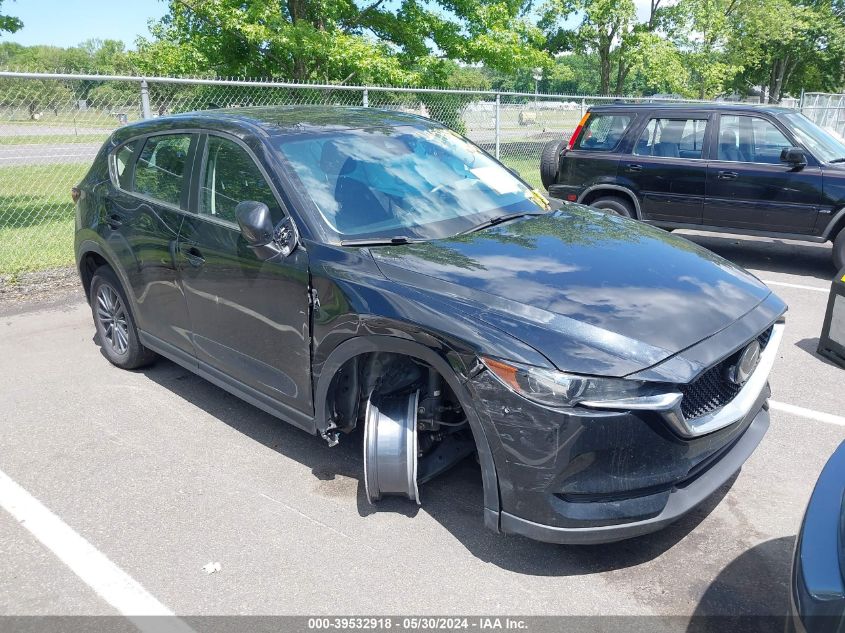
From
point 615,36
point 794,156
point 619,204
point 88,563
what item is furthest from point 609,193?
point 615,36


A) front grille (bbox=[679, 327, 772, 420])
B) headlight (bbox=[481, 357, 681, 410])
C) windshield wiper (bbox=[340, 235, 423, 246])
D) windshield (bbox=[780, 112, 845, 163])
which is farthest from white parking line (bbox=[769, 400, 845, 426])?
windshield (bbox=[780, 112, 845, 163])

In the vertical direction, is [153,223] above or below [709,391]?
above

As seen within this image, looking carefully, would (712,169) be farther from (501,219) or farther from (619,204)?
(501,219)

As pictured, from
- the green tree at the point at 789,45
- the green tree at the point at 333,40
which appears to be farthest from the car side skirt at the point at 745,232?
the green tree at the point at 789,45

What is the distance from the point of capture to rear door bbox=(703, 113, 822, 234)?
290 inches

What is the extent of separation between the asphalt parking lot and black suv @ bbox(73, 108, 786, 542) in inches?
11.6

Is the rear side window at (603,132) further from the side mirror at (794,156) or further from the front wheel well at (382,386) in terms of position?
the front wheel well at (382,386)

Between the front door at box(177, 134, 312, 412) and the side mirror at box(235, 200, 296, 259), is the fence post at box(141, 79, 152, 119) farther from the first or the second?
the side mirror at box(235, 200, 296, 259)

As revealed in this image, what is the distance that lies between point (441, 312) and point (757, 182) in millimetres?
6165

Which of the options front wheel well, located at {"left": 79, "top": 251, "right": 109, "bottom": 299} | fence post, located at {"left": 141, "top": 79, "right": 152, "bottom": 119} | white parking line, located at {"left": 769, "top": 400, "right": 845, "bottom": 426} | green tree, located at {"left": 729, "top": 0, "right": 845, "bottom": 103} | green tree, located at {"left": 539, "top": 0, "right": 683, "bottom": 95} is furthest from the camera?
green tree, located at {"left": 729, "top": 0, "right": 845, "bottom": 103}

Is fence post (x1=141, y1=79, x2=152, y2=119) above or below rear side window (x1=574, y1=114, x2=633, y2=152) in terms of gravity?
above

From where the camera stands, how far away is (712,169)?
7871mm

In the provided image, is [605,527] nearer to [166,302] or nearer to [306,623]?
[306,623]

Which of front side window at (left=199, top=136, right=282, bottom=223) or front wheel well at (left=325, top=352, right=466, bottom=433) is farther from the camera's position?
front side window at (left=199, top=136, right=282, bottom=223)
